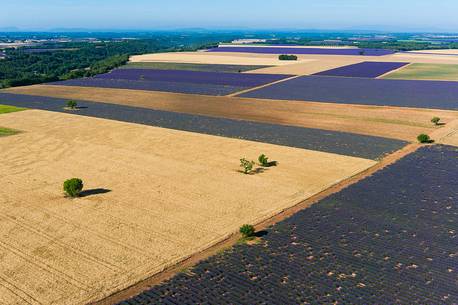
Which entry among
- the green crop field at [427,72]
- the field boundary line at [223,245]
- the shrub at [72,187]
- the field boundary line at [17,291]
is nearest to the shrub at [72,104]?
the shrub at [72,187]

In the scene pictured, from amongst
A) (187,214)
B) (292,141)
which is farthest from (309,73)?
(187,214)

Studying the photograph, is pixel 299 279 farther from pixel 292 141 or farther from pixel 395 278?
pixel 292 141

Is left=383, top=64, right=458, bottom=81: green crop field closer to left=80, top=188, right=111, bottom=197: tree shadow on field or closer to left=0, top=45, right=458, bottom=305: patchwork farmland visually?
left=0, top=45, right=458, bottom=305: patchwork farmland

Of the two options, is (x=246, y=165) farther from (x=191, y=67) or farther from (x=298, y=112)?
(x=191, y=67)

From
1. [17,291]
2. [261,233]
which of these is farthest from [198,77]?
[17,291]

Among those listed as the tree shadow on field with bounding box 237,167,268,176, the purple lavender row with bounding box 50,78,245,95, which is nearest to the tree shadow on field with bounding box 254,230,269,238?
the tree shadow on field with bounding box 237,167,268,176
